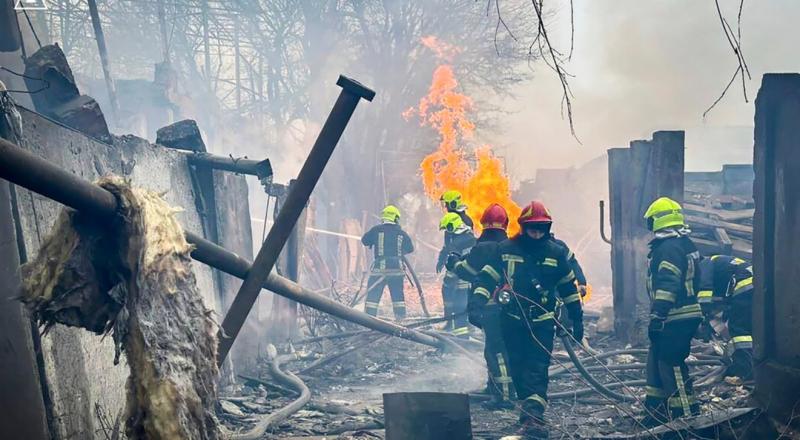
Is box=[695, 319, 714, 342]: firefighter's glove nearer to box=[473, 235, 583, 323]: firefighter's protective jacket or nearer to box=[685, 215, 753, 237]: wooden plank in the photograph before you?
box=[685, 215, 753, 237]: wooden plank

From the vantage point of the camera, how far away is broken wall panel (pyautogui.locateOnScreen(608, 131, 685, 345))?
9.11 metres

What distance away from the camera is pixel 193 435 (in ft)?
6.53

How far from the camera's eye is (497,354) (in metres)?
6.89

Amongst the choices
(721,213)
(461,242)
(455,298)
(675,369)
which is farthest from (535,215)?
(721,213)

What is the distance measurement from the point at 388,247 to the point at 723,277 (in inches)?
234

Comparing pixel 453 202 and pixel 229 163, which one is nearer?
pixel 229 163

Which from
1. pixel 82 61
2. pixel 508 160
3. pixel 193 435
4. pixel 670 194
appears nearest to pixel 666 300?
pixel 670 194

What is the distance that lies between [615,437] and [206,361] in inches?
169

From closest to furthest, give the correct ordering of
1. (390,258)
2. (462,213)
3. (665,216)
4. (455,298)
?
(665,216)
(455,298)
(462,213)
(390,258)

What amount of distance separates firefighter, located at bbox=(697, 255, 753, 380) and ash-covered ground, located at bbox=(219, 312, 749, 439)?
0.82 feet

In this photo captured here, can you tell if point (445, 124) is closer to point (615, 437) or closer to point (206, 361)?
point (615, 437)

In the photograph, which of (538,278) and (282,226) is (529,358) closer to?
(538,278)

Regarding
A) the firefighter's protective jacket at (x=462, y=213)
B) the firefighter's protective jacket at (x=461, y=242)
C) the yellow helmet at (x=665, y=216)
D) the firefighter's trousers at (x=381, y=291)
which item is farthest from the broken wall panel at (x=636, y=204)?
the firefighter's trousers at (x=381, y=291)

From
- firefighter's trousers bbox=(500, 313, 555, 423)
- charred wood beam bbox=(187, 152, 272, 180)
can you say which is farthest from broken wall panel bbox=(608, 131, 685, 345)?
charred wood beam bbox=(187, 152, 272, 180)
